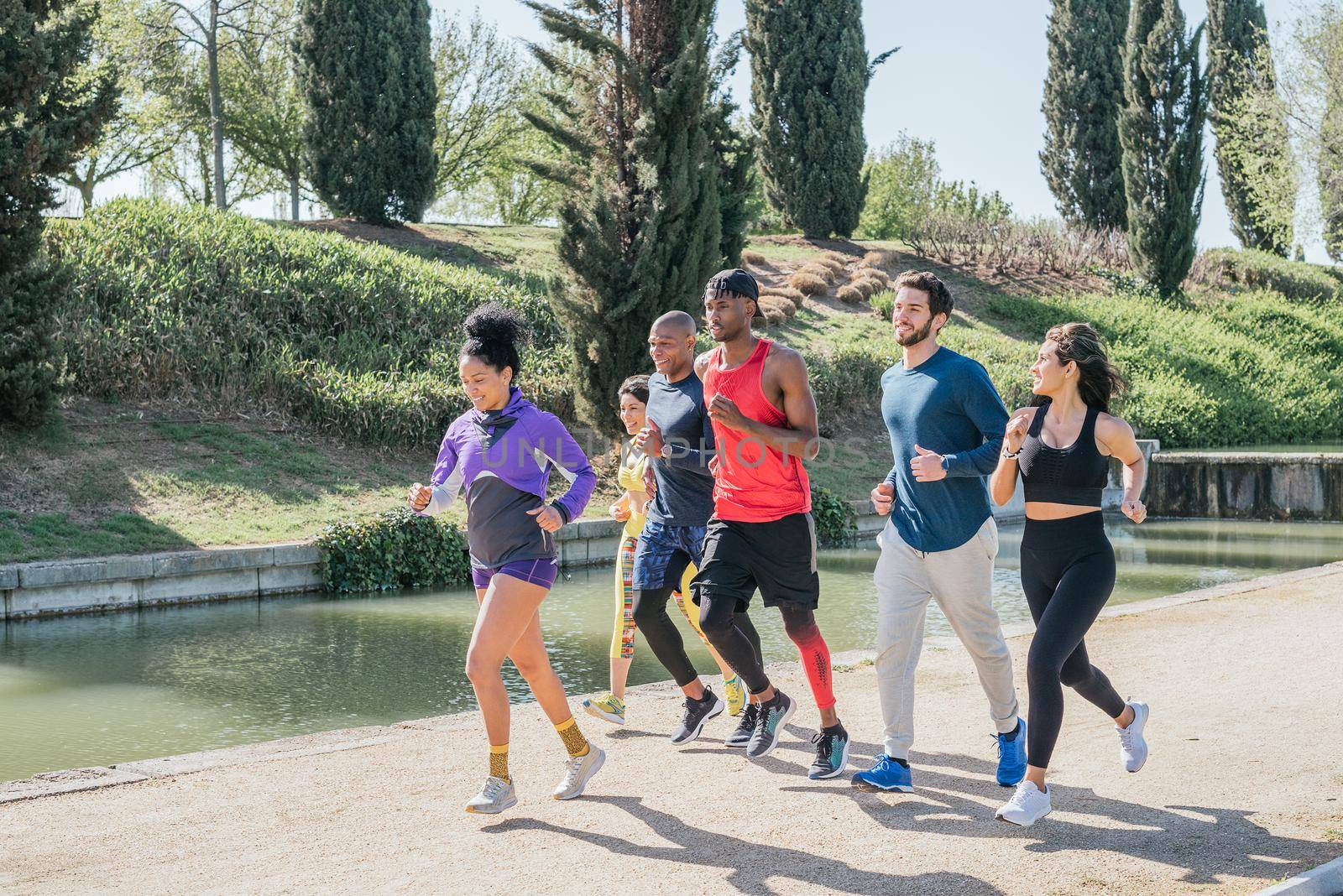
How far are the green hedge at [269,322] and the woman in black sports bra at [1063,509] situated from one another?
1297 cm

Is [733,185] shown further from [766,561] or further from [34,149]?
[766,561]

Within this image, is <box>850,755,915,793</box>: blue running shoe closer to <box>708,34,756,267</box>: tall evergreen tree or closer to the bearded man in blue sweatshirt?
the bearded man in blue sweatshirt

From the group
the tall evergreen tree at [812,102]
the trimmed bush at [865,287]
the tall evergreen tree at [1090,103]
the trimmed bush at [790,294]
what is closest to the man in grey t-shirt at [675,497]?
the trimmed bush at [790,294]

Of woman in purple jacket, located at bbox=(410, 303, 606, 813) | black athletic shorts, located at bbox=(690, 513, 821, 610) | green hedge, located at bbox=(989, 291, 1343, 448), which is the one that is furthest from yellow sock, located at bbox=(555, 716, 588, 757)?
green hedge, located at bbox=(989, 291, 1343, 448)

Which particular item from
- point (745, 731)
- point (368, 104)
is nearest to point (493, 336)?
point (745, 731)

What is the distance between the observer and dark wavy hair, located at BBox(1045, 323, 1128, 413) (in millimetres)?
5027

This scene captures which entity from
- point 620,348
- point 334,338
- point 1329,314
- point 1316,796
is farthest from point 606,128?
point 1329,314

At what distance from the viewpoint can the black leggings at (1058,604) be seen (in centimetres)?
474

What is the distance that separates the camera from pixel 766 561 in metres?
5.39

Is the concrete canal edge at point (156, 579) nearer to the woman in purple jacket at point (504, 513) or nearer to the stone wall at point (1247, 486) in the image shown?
the woman in purple jacket at point (504, 513)

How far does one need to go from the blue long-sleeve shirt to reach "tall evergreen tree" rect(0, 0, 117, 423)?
472 inches

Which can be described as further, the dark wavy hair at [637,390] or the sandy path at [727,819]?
the dark wavy hair at [637,390]

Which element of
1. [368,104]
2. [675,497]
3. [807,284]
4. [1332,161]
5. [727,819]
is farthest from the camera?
[1332,161]

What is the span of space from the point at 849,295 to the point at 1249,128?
775 inches
